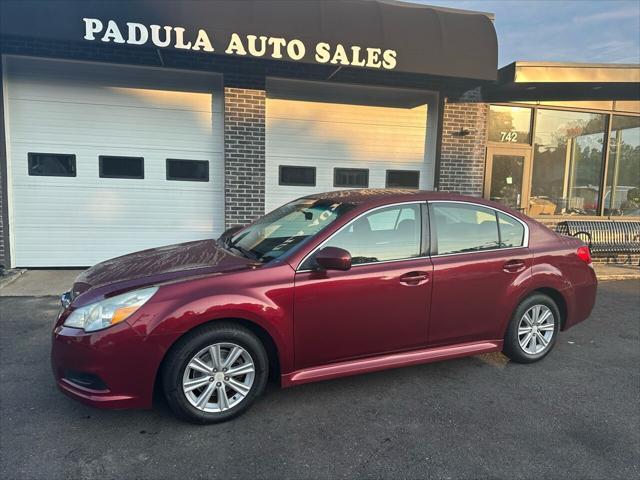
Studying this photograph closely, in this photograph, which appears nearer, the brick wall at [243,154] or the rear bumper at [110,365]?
the rear bumper at [110,365]

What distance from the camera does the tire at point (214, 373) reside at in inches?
116

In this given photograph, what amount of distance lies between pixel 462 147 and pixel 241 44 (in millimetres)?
4722

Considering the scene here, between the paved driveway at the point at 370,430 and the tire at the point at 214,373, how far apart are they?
0.14 meters

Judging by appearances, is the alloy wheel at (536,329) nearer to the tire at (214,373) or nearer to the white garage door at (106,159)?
the tire at (214,373)

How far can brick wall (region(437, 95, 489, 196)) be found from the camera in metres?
8.80

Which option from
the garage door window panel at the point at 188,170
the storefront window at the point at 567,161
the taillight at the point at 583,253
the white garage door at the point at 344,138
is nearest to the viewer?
the taillight at the point at 583,253

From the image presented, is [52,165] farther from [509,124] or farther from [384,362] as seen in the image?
[509,124]

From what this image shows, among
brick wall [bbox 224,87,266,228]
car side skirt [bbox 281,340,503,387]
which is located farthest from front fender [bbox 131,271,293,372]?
brick wall [bbox 224,87,266,228]

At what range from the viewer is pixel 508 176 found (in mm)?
9523

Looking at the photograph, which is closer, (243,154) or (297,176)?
(243,154)

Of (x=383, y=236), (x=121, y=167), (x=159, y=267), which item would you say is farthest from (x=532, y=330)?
(x=121, y=167)

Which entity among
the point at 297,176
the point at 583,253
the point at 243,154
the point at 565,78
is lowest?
the point at 583,253

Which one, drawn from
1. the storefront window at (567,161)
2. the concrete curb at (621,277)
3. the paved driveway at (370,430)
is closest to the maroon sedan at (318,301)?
the paved driveway at (370,430)

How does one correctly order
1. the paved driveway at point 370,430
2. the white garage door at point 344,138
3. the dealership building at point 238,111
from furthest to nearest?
the white garage door at point 344,138
the dealership building at point 238,111
the paved driveway at point 370,430
